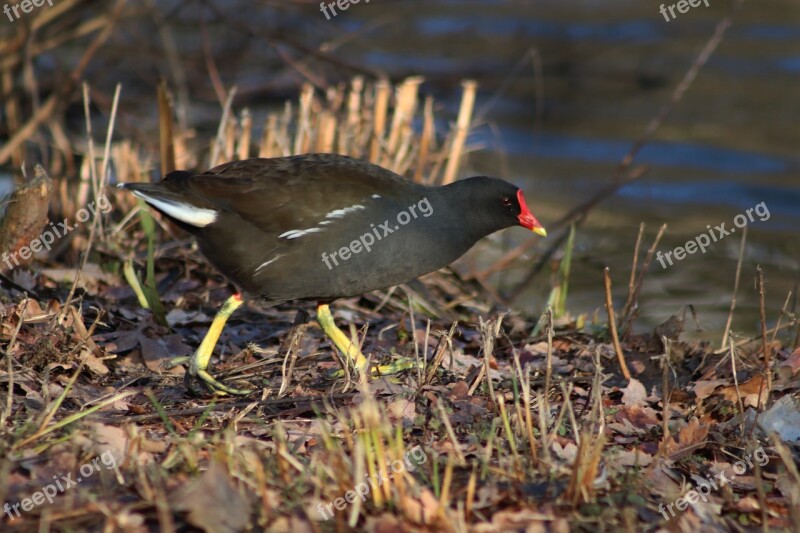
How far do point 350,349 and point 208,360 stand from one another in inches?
23.7

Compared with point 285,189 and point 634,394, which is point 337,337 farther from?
point 634,394

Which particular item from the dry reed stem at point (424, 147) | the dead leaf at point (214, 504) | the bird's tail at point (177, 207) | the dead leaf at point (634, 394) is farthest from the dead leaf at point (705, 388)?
the dry reed stem at point (424, 147)

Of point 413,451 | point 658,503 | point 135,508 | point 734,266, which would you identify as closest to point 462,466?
point 413,451

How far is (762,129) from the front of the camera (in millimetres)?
11805

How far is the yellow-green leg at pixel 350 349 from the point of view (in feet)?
14.3

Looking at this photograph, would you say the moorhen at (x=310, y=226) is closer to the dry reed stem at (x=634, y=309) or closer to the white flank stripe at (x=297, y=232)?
the white flank stripe at (x=297, y=232)

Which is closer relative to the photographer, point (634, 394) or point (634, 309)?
point (634, 394)

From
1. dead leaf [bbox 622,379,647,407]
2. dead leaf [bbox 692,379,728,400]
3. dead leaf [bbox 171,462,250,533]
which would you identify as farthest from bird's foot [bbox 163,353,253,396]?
dead leaf [bbox 692,379,728,400]

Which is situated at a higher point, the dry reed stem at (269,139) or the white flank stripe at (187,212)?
the white flank stripe at (187,212)

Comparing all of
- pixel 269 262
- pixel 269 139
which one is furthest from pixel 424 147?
pixel 269 262

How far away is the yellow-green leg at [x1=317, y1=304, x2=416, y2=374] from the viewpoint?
4348 millimetres

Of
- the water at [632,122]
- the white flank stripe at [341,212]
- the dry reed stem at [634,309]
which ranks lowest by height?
the water at [632,122]

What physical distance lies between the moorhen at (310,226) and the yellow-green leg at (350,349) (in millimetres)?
15

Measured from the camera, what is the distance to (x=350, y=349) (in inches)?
180
